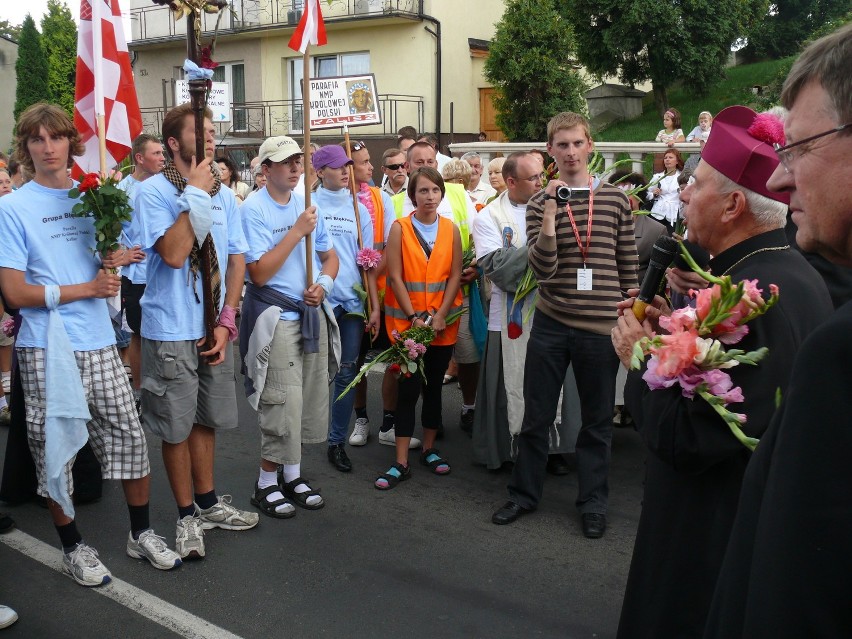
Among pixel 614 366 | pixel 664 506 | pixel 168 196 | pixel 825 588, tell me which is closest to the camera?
pixel 825 588

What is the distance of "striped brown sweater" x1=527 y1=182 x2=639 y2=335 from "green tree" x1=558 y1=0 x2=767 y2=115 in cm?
1731

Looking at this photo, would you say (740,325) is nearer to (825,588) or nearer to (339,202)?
(825,588)

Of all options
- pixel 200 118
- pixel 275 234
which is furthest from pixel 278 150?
pixel 200 118

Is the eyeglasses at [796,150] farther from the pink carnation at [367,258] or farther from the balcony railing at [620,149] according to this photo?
the balcony railing at [620,149]

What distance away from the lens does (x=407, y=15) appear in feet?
77.2

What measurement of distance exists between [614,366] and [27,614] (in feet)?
10.6

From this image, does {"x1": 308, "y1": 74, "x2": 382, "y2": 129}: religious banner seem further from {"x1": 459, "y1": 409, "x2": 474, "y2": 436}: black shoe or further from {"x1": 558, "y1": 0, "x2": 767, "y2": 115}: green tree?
{"x1": 558, "y1": 0, "x2": 767, "y2": 115}: green tree

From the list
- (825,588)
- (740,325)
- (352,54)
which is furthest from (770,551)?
(352,54)

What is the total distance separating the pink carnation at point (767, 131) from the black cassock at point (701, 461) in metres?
0.26

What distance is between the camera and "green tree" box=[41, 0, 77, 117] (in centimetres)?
3170

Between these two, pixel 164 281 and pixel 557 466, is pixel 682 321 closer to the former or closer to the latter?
pixel 164 281

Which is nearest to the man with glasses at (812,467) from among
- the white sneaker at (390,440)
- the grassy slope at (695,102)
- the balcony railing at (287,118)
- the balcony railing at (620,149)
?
the white sneaker at (390,440)

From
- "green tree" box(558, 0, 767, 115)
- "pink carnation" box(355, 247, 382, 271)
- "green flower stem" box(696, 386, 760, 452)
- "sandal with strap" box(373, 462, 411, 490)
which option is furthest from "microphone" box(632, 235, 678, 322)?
"green tree" box(558, 0, 767, 115)

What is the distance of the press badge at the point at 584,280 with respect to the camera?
4781 mm
